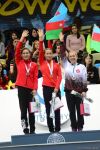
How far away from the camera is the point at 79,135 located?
10.1 m

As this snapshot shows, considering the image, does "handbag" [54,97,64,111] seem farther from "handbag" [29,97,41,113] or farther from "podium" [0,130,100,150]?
"podium" [0,130,100,150]

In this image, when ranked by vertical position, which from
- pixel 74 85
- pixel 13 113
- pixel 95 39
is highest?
pixel 95 39

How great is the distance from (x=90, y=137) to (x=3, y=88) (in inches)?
139

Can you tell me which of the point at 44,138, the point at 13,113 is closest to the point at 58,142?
the point at 44,138

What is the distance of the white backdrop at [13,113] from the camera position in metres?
12.6

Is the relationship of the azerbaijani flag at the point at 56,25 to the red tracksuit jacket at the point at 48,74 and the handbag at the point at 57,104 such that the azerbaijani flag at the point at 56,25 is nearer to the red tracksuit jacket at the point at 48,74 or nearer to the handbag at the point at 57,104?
the red tracksuit jacket at the point at 48,74

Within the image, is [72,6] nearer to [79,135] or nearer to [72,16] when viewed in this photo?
[72,16]

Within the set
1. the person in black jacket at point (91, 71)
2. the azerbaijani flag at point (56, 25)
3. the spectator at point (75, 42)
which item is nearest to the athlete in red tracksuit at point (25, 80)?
the azerbaijani flag at point (56, 25)

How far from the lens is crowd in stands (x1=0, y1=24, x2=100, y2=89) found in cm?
1326

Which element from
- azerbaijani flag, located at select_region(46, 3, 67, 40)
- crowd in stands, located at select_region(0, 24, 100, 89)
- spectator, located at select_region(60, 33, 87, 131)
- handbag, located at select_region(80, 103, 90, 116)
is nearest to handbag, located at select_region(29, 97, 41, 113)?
spectator, located at select_region(60, 33, 87, 131)

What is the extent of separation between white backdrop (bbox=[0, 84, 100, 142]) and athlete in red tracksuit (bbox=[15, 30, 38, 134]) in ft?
3.92

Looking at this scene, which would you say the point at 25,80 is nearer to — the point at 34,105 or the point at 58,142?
the point at 34,105

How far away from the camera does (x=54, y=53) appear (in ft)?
46.4

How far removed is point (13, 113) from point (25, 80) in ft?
5.04
